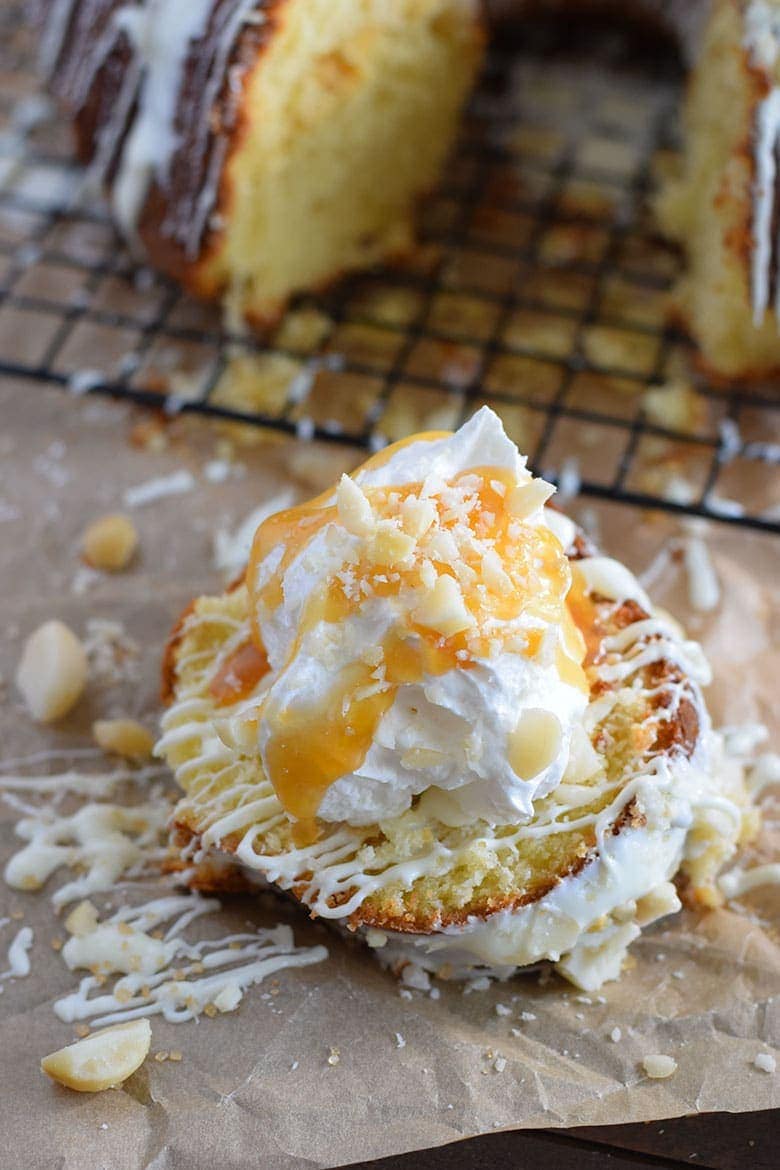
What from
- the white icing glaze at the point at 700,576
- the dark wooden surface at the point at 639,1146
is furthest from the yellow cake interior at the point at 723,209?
the dark wooden surface at the point at 639,1146

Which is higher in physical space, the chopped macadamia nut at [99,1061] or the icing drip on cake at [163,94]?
the icing drip on cake at [163,94]

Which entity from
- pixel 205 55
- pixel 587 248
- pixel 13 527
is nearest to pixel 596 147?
pixel 587 248

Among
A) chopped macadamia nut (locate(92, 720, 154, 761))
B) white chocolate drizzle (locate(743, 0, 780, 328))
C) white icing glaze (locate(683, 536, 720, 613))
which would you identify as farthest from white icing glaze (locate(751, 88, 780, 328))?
chopped macadamia nut (locate(92, 720, 154, 761))

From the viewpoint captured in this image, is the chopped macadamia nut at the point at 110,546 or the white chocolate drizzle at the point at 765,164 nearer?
the chopped macadamia nut at the point at 110,546

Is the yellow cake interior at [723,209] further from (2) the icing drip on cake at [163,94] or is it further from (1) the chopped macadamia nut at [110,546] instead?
(1) the chopped macadamia nut at [110,546]

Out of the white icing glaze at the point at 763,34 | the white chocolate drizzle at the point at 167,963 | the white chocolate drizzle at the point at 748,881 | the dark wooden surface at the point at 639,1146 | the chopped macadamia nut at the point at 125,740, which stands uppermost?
the white icing glaze at the point at 763,34

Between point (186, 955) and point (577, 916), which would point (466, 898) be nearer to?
point (577, 916)

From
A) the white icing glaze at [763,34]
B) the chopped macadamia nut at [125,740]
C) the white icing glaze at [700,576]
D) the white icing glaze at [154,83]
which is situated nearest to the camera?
the chopped macadamia nut at [125,740]
